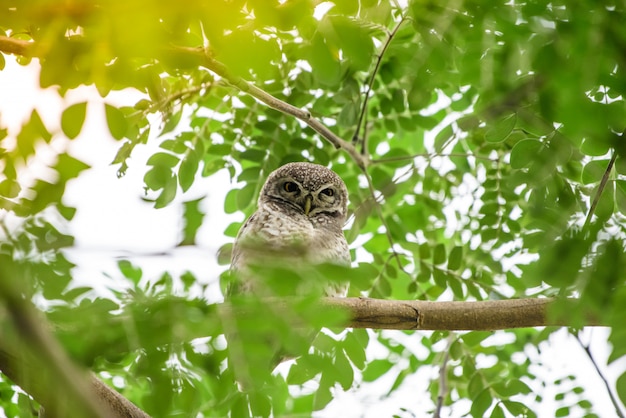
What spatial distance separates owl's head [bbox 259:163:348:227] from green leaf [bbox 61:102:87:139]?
214 centimetres

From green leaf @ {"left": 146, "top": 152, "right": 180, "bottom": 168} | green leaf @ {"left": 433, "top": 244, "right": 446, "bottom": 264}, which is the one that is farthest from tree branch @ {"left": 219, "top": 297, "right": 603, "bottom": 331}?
green leaf @ {"left": 146, "top": 152, "right": 180, "bottom": 168}

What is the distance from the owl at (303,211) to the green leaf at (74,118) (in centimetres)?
123

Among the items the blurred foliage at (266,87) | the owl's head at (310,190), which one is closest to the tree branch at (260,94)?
the blurred foliage at (266,87)

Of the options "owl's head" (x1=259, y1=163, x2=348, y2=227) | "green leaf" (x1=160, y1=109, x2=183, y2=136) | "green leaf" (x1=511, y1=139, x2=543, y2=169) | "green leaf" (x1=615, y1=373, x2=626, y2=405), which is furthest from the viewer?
"owl's head" (x1=259, y1=163, x2=348, y2=227)

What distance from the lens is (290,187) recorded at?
12.3 feet

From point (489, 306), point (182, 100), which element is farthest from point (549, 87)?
point (182, 100)

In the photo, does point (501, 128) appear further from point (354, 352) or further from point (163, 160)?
point (163, 160)

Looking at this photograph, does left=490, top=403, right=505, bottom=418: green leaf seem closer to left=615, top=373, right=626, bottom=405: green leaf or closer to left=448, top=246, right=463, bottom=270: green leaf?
left=448, top=246, right=463, bottom=270: green leaf

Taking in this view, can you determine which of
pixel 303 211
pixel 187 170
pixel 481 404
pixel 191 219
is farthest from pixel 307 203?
pixel 191 219

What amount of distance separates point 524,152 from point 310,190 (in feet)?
5.53

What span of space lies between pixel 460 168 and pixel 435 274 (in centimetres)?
60

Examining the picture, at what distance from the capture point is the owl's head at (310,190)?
12.0 feet

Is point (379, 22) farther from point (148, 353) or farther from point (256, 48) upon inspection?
point (148, 353)

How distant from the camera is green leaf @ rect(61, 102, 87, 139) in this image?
56.7 inches
